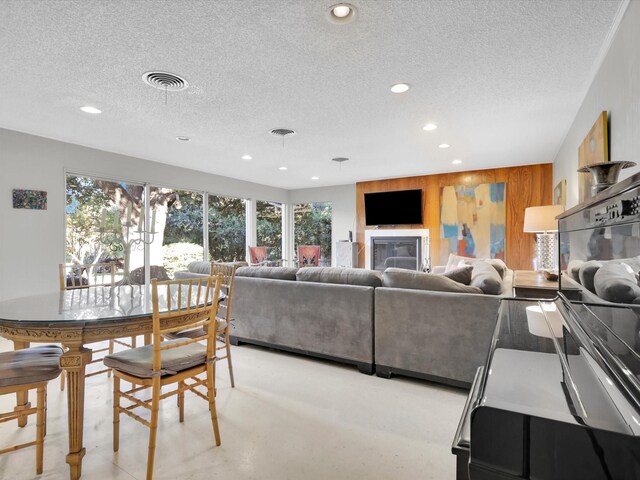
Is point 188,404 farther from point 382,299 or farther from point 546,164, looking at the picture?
point 546,164

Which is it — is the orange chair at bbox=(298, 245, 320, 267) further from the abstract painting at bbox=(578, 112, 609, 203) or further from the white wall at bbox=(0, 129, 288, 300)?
the abstract painting at bbox=(578, 112, 609, 203)

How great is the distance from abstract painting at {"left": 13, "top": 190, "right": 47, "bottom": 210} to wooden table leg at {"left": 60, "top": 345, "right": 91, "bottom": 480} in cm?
347

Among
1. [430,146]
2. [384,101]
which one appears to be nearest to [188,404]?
[384,101]

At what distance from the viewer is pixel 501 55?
2385 millimetres

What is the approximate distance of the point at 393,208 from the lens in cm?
730

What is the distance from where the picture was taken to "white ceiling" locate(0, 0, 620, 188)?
196 cm

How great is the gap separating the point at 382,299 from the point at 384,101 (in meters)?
1.81

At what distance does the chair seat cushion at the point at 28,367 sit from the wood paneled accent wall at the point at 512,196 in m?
6.27

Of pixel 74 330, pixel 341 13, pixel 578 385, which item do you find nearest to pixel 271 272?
pixel 74 330

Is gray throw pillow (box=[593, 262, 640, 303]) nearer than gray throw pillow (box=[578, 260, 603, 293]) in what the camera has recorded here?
Yes

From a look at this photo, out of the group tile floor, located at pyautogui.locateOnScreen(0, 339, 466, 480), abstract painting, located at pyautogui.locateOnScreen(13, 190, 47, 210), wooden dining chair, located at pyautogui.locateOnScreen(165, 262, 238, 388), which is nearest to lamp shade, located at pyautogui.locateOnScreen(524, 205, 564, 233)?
tile floor, located at pyautogui.locateOnScreen(0, 339, 466, 480)

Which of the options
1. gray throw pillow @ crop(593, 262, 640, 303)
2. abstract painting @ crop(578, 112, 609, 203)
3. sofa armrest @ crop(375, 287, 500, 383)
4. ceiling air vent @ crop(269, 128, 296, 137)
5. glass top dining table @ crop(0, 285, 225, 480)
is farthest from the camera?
ceiling air vent @ crop(269, 128, 296, 137)

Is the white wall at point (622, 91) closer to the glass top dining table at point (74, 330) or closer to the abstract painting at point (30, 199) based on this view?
the glass top dining table at point (74, 330)

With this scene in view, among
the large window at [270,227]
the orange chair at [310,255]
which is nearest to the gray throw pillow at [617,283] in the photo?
the orange chair at [310,255]
